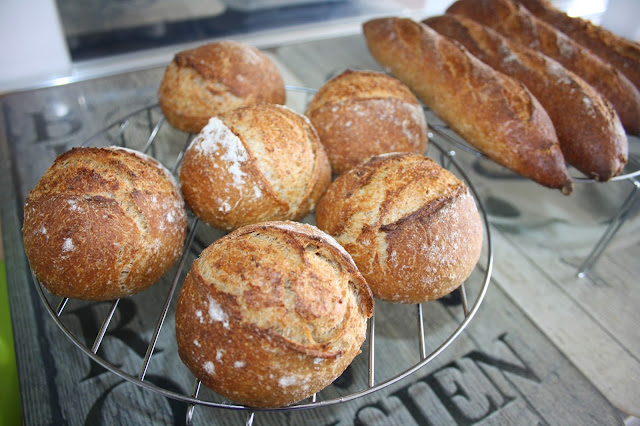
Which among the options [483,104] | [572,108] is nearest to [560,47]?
[572,108]

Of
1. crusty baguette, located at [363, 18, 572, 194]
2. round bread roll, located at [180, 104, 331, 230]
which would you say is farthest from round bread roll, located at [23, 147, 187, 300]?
crusty baguette, located at [363, 18, 572, 194]

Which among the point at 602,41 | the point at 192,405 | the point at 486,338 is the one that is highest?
the point at 602,41

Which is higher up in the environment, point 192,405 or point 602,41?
point 602,41

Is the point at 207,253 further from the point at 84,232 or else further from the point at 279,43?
the point at 279,43

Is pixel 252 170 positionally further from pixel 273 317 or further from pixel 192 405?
pixel 192 405

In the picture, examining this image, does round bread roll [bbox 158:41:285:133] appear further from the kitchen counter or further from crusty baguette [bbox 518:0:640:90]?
crusty baguette [bbox 518:0:640:90]

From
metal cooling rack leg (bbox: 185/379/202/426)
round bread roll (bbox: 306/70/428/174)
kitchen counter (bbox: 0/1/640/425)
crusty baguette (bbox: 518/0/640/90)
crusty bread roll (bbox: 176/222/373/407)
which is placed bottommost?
kitchen counter (bbox: 0/1/640/425)

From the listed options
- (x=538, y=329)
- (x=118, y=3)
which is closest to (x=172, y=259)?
(x=538, y=329)
